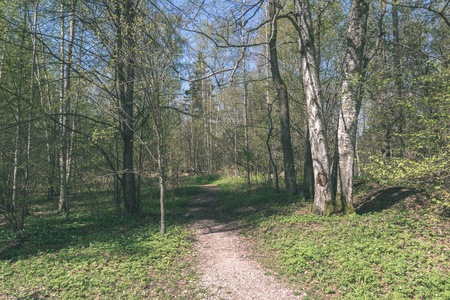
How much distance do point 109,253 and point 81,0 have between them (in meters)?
7.39

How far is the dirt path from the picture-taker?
12.8ft

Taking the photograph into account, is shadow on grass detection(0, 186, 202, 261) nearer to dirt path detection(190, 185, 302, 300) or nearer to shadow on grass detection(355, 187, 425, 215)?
dirt path detection(190, 185, 302, 300)

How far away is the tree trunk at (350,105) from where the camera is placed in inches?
248

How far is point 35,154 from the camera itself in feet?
28.5

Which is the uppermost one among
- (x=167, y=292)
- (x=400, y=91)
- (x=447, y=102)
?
(x=400, y=91)

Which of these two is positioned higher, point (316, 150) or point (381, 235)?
point (316, 150)

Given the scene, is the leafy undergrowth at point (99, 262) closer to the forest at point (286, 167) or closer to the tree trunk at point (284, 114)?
the forest at point (286, 167)

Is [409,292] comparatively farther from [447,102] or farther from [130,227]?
[130,227]

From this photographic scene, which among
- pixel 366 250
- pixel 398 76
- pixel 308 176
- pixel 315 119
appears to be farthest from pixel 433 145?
pixel 308 176

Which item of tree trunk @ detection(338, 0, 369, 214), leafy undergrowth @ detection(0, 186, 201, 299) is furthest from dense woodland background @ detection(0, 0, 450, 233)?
leafy undergrowth @ detection(0, 186, 201, 299)

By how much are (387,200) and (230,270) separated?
4955mm

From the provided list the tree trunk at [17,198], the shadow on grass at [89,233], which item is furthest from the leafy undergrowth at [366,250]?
the tree trunk at [17,198]

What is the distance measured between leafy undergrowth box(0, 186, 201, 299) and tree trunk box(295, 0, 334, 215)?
374 centimetres

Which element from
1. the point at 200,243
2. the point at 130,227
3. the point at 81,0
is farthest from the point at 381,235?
the point at 81,0
